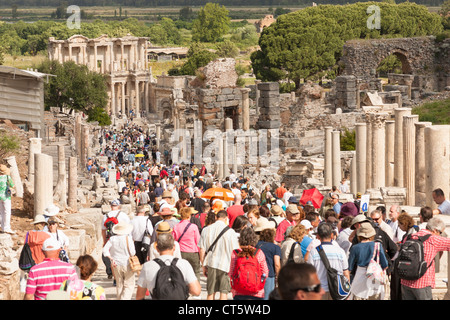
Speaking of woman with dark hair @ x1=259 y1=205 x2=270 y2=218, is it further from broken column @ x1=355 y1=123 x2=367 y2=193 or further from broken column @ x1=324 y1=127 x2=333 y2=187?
broken column @ x1=324 y1=127 x2=333 y2=187

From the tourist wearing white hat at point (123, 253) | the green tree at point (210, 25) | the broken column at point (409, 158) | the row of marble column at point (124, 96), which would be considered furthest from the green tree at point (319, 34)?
the tourist wearing white hat at point (123, 253)

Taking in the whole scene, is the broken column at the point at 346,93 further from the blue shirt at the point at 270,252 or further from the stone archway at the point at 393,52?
the blue shirt at the point at 270,252

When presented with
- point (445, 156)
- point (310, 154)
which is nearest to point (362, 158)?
point (445, 156)

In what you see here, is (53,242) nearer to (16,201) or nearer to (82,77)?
(16,201)

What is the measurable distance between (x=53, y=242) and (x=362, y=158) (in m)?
14.3

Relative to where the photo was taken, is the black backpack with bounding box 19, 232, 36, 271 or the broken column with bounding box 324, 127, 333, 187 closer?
the black backpack with bounding box 19, 232, 36, 271

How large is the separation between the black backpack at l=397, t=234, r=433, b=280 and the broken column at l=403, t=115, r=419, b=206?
8787 mm

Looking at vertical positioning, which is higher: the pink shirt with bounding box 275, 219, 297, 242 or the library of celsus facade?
the library of celsus facade

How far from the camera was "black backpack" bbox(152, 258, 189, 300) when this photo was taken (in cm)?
747

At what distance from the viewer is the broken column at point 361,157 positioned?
21.0 metres

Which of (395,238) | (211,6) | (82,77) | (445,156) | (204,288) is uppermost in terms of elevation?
(211,6)

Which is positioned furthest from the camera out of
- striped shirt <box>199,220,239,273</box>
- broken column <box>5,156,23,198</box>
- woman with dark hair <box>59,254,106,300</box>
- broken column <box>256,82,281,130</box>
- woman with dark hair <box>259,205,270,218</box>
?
broken column <box>256,82,281,130</box>

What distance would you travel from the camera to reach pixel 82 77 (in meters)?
75.1

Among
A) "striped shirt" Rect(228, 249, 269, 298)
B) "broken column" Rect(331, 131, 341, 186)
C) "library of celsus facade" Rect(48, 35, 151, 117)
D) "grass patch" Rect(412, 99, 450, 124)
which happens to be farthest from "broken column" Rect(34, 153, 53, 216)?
"library of celsus facade" Rect(48, 35, 151, 117)
